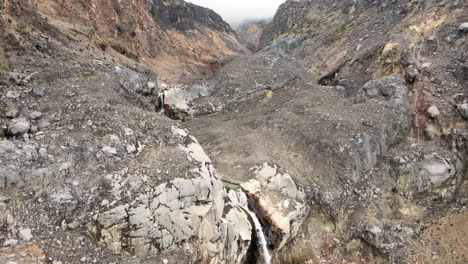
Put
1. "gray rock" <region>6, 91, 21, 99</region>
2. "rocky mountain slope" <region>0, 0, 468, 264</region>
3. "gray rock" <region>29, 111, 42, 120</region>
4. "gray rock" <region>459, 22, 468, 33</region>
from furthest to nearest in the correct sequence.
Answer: "gray rock" <region>459, 22, 468, 33</region> → "gray rock" <region>6, 91, 21, 99</region> → "gray rock" <region>29, 111, 42, 120</region> → "rocky mountain slope" <region>0, 0, 468, 264</region>

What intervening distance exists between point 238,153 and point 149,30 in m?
26.5

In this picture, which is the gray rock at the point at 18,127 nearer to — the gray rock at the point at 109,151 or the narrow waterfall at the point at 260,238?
the gray rock at the point at 109,151

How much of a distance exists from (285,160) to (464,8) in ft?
54.1

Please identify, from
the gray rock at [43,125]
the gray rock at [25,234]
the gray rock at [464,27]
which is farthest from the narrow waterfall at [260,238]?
the gray rock at [464,27]

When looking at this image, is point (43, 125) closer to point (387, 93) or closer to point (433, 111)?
point (387, 93)

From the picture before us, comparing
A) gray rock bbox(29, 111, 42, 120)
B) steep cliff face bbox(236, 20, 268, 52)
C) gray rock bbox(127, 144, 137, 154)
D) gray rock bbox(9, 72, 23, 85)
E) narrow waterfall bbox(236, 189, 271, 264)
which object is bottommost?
narrow waterfall bbox(236, 189, 271, 264)

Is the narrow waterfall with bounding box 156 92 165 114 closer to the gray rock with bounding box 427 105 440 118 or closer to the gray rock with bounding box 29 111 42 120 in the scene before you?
the gray rock with bounding box 29 111 42 120

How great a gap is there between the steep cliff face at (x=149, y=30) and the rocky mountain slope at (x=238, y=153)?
1.42 ft

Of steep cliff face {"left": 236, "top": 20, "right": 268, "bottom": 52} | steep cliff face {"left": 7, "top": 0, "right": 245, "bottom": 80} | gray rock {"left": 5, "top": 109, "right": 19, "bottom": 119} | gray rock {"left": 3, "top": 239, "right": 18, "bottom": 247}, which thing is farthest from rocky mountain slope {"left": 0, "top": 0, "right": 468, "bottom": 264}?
steep cliff face {"left": 236, "top": 20, "right": 268, "bottom": 52}

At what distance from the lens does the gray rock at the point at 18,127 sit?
9844mm

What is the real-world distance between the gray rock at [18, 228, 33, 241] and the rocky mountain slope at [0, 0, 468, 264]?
4 cm

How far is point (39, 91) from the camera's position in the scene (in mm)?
12352

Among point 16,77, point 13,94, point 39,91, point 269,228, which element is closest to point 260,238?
point 269,228

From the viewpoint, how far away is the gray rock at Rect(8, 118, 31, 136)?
9.84 meters
